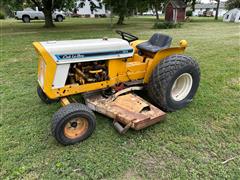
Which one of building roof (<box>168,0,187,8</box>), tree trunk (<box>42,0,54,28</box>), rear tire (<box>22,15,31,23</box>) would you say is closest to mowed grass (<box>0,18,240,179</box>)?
tree trunk (<box>42,0,54,28</box>)

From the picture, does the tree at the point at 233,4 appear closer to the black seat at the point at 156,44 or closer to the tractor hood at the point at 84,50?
the black seat at the point at 156,44

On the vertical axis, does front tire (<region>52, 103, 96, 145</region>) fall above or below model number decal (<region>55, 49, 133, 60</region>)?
below

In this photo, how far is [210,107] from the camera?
360cm

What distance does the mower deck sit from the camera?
9.11 ft

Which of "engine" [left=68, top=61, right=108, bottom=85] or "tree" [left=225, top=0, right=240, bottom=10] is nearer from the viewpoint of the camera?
"engine" [left=68, top=61, right=108, bottom=85]

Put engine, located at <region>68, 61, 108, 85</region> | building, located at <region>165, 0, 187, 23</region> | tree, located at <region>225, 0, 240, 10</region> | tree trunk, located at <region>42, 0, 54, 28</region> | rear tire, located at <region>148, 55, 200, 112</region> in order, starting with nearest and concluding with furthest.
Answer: engine, located at <region>68, 61, 108, 85</region>, rear tire, located at <region>148, 55, 200, 112</region>, tree trunk, located at <region>42, 0, 54, 28</region>, building, located at <region>165, 0, 187, 23</region>, tree, located at <region>225, 0, 240, 10</region>

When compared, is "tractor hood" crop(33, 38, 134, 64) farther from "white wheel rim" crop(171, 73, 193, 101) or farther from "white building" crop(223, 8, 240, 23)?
"white building" crop(223, 8, 240, 23)

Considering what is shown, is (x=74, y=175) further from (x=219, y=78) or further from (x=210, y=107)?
(x=219, y=78)

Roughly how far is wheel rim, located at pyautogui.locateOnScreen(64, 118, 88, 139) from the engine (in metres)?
0.54

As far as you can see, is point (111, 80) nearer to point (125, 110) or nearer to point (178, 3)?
point (125, 110)

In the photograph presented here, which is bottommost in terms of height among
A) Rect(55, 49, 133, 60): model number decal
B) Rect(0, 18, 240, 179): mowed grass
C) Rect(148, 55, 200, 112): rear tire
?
Rect(0, 18, 240, 179): mowed grass

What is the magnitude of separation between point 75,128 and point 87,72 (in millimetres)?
757

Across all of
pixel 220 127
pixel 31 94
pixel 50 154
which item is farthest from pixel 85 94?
pixel 220 127

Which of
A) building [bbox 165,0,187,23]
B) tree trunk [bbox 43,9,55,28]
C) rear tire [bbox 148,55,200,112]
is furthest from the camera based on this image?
building [bbox 165,0,187,23]
